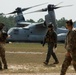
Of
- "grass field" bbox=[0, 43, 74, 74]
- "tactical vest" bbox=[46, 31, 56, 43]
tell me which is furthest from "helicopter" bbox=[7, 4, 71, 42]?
"tactical vest" bbox=[46, 31, 56, 43]

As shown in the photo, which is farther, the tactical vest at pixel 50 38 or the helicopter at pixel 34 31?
the helicopter at pixel 34 31

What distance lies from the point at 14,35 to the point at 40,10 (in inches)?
255

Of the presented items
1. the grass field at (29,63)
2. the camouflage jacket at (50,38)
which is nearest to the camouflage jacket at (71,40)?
the grass field at (29,63)

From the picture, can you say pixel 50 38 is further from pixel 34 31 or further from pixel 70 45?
pixel 34 31

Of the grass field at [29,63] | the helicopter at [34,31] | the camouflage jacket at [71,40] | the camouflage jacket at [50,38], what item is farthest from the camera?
the helicopter at [34,31]

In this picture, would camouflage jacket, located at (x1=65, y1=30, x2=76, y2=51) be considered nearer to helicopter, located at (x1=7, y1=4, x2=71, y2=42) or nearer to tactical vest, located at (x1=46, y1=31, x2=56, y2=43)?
tactical vest, located at (x1=46, y1=31, x2=56, y2=43)

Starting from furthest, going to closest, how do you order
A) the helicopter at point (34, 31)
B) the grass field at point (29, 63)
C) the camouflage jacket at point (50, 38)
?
the helicopter at point (34, 31), the camouflage jacket at point (50, 38), the grass field at point (29, 63)

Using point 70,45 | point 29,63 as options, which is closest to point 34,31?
point 29,63

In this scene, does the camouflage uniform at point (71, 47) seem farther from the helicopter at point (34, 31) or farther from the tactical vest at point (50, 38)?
the helicopter at point (34, 31)

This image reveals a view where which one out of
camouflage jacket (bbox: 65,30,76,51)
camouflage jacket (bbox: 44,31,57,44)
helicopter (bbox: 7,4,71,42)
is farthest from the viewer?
helicopter (bbox: 7,4,71,42)

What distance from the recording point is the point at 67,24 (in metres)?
11.6

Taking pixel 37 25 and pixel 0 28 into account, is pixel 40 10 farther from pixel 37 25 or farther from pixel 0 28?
pixel 0 28

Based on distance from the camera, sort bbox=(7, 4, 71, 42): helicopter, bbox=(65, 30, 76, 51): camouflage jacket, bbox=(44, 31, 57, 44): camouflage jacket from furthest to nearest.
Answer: bbox=(7, 4, 71, 42): helicopter, bbox=(44, 31, 57, 44): camouflage jacket, bbox=(65, 30, 76, 51): camouflage jacket

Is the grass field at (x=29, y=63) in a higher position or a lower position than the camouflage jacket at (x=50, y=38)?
lower
